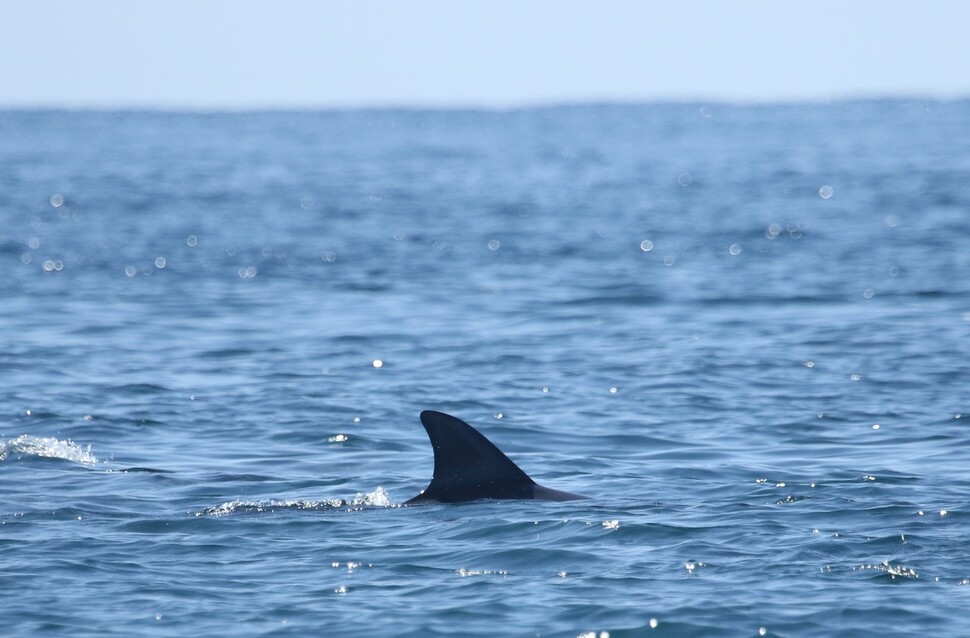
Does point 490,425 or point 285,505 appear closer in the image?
point 285,505

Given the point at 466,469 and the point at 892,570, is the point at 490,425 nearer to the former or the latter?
the point at 466,469

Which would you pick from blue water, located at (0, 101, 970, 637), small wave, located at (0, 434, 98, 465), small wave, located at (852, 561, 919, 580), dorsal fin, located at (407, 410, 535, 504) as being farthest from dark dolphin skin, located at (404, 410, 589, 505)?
small wave, located at (0, 434, 98, 465)

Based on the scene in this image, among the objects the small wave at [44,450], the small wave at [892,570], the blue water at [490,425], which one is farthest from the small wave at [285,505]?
the small wave at [892,570]

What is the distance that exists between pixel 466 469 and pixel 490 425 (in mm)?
4100

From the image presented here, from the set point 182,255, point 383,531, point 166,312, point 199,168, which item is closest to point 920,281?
point 166,312

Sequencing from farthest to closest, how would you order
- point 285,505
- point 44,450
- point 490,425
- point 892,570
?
point 490,425 → point 44,450 → point 285,505 → point 892,570

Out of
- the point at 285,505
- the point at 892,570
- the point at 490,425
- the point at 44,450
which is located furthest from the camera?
the point at 490,425

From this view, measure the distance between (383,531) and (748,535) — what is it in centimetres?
275

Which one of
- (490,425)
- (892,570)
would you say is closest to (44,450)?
(490,425)

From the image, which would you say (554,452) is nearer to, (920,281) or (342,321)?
(342,321)

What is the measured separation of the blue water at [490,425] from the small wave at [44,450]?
60 mm

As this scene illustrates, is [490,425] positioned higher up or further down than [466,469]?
further down

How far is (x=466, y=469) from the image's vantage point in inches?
492

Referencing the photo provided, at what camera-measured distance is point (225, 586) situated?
10.1 meters
